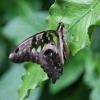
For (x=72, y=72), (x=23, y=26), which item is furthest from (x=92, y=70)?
(x=23, y=26)

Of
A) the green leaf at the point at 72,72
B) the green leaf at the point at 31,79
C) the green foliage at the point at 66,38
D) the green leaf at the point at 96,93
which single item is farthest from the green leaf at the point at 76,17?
the green leaf at the point at 72,72

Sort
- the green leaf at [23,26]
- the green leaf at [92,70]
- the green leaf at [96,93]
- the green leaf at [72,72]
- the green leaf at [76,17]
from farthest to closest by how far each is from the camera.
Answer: the green leaf at [23,26], the green leaf at [72,72], the green leaf at [92,70], the green leaf at [96,93], the green leaf at [76,17]

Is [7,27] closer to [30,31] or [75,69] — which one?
[30,31]

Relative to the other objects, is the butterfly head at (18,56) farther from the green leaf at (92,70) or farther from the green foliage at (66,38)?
the green leaf at (92,70)

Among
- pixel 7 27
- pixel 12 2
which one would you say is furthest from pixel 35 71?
pixel 12 2

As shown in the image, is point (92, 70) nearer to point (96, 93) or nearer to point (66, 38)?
point (96, 93)
